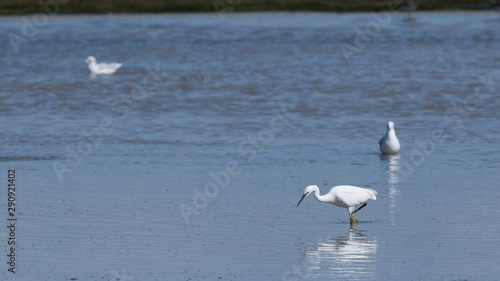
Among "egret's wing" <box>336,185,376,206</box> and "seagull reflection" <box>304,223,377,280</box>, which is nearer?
"seagull reflection" <box>304,223,377,280</box>

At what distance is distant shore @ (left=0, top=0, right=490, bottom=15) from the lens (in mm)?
50156

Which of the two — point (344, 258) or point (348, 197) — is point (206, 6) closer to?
point (348, 197)

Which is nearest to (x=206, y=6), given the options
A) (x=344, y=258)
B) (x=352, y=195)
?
(x=352, y=195)

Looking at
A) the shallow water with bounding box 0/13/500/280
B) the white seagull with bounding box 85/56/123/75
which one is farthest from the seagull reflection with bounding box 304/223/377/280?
the white seagull with bounding box 85/56/123/75

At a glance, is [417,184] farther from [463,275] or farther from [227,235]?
[463,275]

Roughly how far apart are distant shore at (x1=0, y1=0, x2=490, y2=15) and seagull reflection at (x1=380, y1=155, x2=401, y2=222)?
34680 mm

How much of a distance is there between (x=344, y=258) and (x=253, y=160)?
20.3ft

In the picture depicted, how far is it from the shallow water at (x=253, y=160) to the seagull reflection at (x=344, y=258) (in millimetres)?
28

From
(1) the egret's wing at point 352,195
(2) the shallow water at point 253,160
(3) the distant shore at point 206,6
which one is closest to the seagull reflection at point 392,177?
(2) the shallow water at point 253,160

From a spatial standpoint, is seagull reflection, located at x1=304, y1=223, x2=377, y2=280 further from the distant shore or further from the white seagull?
the distant shore

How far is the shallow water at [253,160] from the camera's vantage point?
9438 mm

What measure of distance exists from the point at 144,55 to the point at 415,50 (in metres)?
9.21

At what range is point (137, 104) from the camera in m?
22.5

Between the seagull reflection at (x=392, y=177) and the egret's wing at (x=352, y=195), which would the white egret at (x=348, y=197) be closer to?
the egret's wing at (x=352, y=195)
